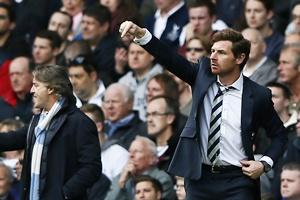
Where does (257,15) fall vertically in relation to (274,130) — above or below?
above

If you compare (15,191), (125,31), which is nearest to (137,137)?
(15,191)

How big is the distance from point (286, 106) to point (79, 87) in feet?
9.84

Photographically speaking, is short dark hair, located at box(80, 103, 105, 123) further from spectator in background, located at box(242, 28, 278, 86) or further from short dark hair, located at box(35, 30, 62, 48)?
short dark hair, located at box(35, 30, 62, 48)

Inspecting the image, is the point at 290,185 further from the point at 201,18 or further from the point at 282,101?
the point at 201,18

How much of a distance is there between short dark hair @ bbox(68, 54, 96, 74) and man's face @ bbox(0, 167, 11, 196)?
2.40 m

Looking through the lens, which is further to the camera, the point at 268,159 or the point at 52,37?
the point at 52,37

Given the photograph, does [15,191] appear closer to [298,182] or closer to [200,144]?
[298,182]

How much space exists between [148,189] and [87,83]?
9.15ft

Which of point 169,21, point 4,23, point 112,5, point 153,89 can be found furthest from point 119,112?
point 4,23

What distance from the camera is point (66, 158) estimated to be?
9430 mm

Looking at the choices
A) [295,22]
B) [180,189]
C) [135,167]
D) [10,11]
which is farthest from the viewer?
[10,11]

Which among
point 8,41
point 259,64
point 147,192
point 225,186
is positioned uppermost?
point 8,41

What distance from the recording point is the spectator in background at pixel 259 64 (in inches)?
514

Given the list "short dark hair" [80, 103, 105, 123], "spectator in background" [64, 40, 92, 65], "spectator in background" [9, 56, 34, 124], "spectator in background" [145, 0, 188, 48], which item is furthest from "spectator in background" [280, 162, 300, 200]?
"spectator in background" [9, 56, 34, 124]
